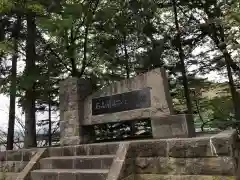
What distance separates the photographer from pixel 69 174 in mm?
4707

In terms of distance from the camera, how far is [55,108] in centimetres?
1280

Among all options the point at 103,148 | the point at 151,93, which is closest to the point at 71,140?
the point at 103,148

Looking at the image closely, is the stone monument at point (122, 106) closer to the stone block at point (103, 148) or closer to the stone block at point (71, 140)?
the stone block at point (71, 140)

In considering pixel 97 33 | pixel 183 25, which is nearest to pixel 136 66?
pixel 97 33

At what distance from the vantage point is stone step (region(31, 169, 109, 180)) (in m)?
4.41

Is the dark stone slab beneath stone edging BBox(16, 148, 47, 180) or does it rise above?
above

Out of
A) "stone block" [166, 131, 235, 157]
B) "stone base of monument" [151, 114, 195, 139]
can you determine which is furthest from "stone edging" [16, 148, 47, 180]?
"stone block" [166, 131, 235, 157]

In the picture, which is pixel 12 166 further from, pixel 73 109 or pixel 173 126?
pixel 173 126

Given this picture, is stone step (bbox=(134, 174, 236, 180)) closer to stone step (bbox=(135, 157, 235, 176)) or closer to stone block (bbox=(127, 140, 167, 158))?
stone step (bbox=(135, 157, 235, 176))

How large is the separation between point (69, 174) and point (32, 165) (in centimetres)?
122

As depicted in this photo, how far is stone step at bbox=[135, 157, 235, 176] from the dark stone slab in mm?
1424

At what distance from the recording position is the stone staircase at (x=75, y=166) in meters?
4.55

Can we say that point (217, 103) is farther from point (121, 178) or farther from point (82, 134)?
point (121, 178)

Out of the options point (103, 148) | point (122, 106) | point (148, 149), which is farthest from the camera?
point (122, 106)
